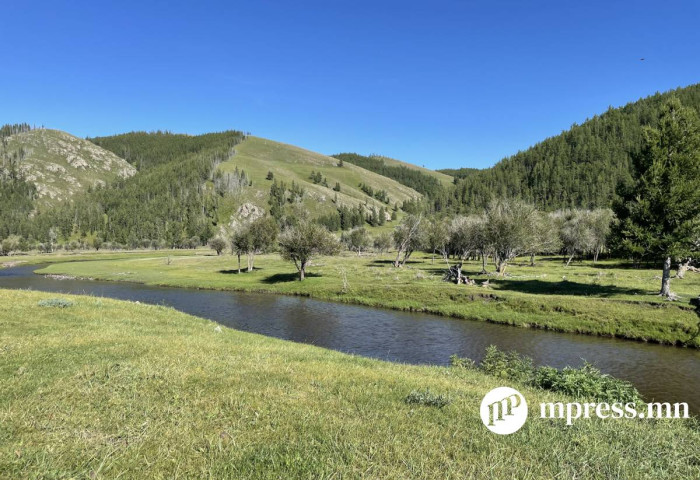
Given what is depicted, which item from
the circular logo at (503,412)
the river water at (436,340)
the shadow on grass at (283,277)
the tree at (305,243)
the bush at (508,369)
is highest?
the tree at (305,243)

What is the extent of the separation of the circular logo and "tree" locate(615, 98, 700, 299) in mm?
44487

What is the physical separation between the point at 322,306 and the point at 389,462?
48.6 metres

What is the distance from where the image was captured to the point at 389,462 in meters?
6.59

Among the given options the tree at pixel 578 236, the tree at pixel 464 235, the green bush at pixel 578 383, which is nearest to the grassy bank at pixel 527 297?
the tree at pixel 464 235

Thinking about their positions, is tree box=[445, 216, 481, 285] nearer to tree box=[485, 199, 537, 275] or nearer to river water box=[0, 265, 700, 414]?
tree box=[485, 199, 537, 275]

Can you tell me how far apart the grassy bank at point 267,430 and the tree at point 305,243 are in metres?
58.1

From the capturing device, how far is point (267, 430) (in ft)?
25.6

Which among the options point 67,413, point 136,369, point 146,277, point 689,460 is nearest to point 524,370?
point 689,460

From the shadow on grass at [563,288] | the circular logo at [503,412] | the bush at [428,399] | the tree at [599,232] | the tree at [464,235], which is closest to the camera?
the circular logo at [503,412]

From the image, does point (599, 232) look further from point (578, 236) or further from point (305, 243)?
point (305, 243)

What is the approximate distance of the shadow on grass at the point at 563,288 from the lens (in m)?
48.0

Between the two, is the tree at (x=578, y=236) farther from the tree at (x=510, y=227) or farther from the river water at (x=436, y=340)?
the river water at (x=436, y=340)

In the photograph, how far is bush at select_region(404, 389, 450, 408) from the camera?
31.8 feet

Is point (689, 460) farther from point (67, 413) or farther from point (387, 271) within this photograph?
point (387, 271)
